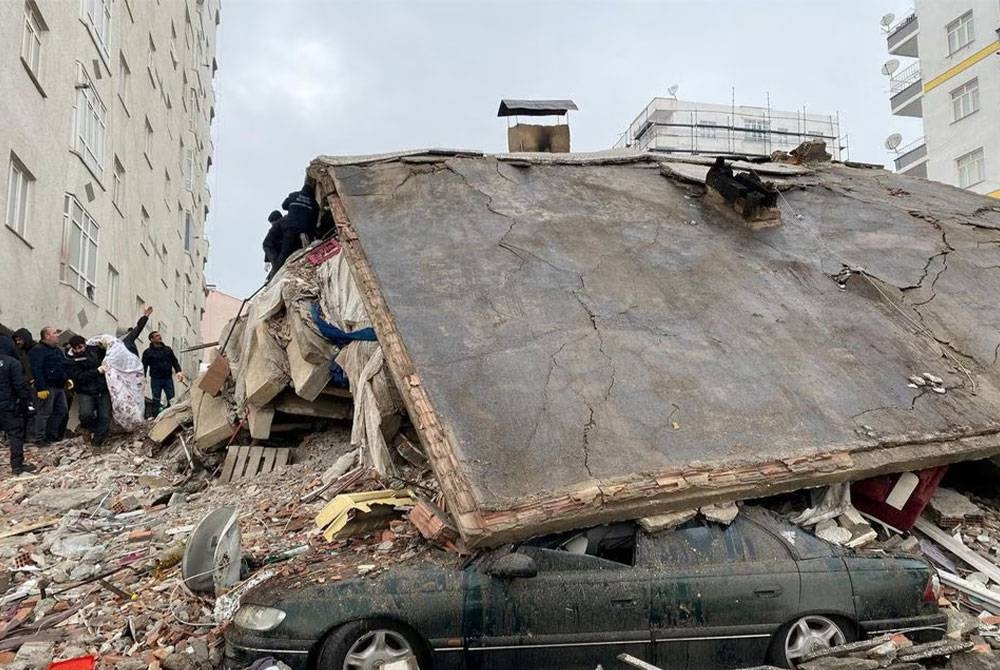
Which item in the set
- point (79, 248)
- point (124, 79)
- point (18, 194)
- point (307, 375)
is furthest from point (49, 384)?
point (124, 79)

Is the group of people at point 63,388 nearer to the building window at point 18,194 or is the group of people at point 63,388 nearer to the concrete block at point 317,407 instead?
the building window at point 18,194

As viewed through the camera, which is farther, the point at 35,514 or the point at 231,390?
the point at 231,390

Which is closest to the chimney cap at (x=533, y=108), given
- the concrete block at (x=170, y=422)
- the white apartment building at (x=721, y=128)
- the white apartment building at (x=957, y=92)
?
the concrete block at (x=170, y=422)

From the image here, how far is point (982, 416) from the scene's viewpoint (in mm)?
5855

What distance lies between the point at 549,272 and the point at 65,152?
38.3 ft

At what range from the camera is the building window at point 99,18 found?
14977mm

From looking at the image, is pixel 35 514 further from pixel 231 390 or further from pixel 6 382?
pixel 231 390

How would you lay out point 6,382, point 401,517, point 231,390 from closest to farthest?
point 401,517 → point 6,382 → point 231,390

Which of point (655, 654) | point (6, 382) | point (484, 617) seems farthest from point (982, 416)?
point (6, 382)

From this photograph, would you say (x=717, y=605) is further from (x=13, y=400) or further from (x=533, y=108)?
(x=533, y=108)

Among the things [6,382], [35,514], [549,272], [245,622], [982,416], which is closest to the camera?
[245,622]

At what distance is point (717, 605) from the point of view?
402 cm

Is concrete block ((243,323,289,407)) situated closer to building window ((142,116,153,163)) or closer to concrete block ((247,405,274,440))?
concrete block ((247,405,274,440))

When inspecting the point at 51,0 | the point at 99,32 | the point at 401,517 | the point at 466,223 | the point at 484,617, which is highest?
the point at 99,32
